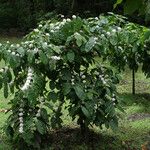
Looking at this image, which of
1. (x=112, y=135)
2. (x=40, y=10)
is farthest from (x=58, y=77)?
(x=40, y=10)

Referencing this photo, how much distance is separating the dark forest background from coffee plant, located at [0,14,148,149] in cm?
1027

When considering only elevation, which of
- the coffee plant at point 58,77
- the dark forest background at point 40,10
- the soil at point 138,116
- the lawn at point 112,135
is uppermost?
the coffee plant at point 58,77

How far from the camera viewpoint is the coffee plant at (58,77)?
484cm

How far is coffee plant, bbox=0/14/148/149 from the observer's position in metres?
4.84

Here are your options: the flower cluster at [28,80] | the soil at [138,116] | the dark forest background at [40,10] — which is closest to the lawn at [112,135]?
the soil at [138,116]

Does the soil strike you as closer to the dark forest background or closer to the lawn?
the lawn

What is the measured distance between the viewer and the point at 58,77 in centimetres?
504

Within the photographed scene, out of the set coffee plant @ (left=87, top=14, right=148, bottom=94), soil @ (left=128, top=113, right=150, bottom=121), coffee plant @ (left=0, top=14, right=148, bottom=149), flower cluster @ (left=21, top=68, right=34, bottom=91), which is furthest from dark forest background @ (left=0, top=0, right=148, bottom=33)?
flower cluster @ (left=21, top=68, right=34, bottom=91)

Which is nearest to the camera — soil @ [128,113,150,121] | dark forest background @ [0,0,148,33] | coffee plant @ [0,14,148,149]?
coffee plant @ [0,14,148,149]

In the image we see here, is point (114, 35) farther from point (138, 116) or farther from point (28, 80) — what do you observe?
point (138, 116)

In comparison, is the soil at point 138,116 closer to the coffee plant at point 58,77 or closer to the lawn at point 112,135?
the lawn at point 112,135

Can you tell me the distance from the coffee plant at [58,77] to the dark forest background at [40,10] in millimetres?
10271

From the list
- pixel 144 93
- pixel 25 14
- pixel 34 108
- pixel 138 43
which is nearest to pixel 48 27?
pixel 34 108

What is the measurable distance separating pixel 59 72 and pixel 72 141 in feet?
3.28
